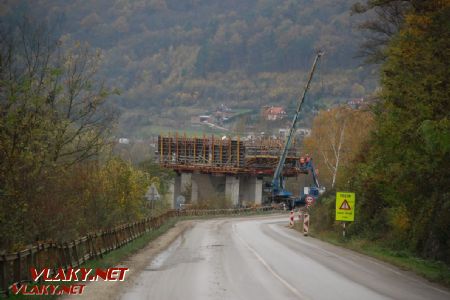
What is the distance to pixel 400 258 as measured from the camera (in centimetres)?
2684

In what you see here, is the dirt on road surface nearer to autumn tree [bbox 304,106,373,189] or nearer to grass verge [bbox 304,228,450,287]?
grass verge [bbox 304,228,450,287]

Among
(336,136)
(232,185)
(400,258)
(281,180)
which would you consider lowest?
(400,258)

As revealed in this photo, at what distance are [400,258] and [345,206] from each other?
35.7 feet

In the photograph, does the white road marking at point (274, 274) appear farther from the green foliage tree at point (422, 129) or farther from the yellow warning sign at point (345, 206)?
the yellow warning sign at point (345, 206)

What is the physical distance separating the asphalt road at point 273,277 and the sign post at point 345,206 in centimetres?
694

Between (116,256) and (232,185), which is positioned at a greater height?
(232,185)

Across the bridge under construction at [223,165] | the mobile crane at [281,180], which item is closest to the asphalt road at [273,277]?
the mobile crane at [281,180]

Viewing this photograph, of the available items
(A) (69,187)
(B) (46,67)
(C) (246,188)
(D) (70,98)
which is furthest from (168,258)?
(C) (246,188)

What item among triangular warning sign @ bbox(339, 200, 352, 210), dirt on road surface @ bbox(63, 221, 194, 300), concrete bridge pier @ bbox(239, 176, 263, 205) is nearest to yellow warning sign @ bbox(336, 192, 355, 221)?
triangular warning sign @ bbox(339, 200, 352, 210)

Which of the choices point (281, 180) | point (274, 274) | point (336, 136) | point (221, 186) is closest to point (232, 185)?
point (221, 186)

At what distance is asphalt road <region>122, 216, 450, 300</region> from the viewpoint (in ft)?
53.5

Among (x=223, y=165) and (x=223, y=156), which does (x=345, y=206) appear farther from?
(x=223, y=156)

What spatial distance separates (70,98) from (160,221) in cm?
2878

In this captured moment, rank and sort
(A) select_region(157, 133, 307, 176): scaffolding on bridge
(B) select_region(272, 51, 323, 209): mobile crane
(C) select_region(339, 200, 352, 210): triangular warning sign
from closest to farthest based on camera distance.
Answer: (C) select_region(339, 200, 352, 210): triangular warning sign, (B) select_region(272, 51, 323, 209): mobile crane, (A) select_region(157, 133, 307, 176): scaffolding on bridge
